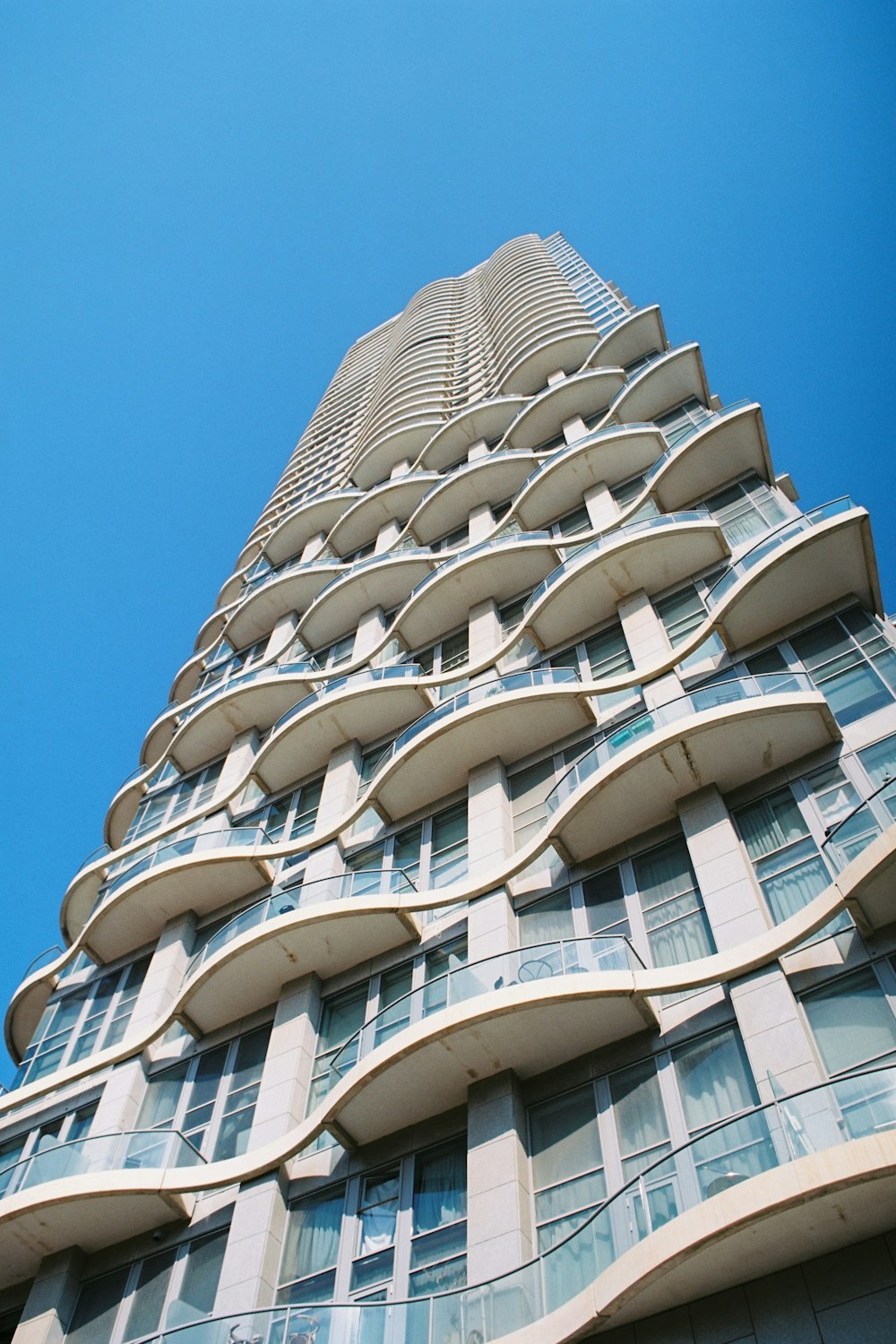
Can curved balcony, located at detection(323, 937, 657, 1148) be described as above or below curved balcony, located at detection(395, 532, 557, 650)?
below

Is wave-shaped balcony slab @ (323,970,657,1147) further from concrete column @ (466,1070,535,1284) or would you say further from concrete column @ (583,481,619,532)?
concrete column @ (583,481,619,532)

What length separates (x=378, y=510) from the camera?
37.7 m

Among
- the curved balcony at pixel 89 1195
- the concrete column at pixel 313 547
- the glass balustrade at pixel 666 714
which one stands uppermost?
the concrete column at pixel 313 547

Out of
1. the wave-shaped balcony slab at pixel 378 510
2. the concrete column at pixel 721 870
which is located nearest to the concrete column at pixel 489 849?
the concrete column at pixel 721 870

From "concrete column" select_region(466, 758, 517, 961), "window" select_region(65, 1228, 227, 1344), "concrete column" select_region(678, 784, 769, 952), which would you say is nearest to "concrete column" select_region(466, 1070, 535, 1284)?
"concrete column" select_region(466, 758, 517, 961)

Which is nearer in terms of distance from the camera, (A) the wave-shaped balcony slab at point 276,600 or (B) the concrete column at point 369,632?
(B) the concrete column at point 369,632

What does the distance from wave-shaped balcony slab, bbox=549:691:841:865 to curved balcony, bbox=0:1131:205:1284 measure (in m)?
8.15

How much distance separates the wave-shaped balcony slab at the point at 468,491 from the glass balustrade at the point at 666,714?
16.2 meters

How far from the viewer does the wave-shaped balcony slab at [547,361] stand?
39.3m

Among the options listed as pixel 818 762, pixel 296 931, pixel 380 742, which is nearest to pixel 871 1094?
pixel 818 762

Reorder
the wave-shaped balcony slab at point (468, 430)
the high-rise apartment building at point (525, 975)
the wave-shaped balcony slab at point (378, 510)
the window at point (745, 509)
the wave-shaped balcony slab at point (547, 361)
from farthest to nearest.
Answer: the wave-shaped balcony slab at point (547, 361)
the wave-shaped balcony slab at point (468, 430)
the wave-shaped balcony slab at point (378, 510)
the window at point (745, 509)
the high-rise apartment building at point (525, 975)

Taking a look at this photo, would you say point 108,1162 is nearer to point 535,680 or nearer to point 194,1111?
point 194,1111

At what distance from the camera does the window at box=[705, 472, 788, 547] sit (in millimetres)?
23000

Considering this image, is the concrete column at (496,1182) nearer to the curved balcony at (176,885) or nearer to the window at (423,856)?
the window at (423,856)
